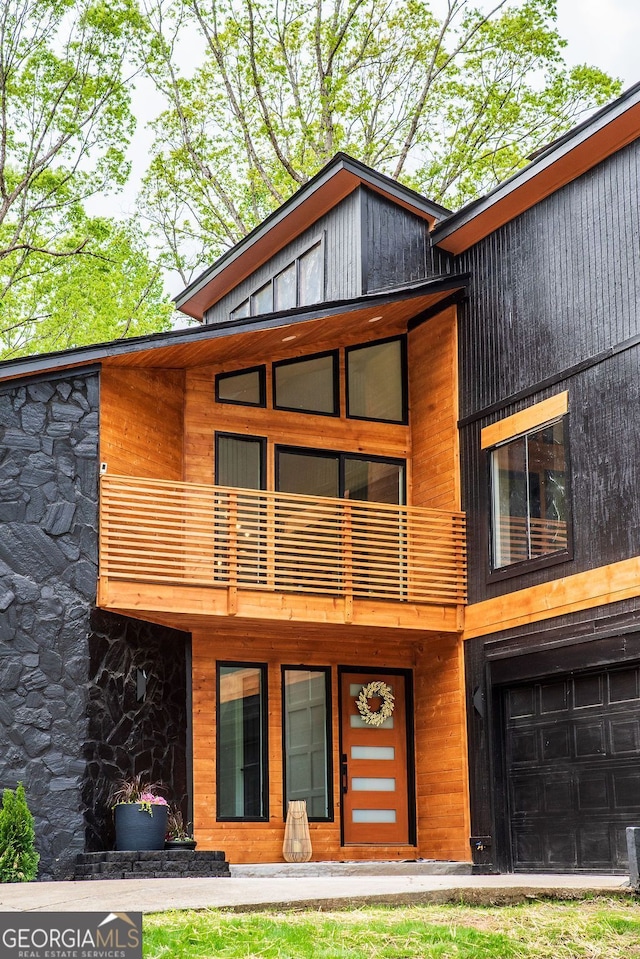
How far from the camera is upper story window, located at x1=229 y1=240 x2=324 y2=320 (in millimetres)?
17016

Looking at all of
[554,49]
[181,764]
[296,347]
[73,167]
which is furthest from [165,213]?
[181,764]

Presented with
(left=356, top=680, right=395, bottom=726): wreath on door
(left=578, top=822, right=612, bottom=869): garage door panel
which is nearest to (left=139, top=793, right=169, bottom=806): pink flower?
(left=356, top=680, right=395, bottom=726): wreath on door

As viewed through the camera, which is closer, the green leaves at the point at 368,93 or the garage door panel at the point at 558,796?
the garage door panel at the point at 558,796

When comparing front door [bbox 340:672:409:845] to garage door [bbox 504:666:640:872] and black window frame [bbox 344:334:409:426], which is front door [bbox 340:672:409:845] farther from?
black window frame [bbox 344:334:409:426]

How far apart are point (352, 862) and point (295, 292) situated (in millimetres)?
8129

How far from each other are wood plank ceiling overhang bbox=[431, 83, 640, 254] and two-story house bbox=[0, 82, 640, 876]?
3 cm

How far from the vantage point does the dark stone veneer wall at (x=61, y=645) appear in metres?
12.2

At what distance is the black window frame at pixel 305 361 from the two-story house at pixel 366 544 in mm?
32

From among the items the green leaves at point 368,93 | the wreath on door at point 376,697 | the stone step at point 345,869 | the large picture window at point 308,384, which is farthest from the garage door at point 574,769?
the green leaves at point 368,93

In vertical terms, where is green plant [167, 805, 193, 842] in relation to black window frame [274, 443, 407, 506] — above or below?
below

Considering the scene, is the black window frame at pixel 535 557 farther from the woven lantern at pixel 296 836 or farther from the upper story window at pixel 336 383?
the woven lantern at pixel 296 836

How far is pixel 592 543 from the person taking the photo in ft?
41.2

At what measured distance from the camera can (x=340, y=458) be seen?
15.9m

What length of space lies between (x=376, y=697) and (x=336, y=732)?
73cm
